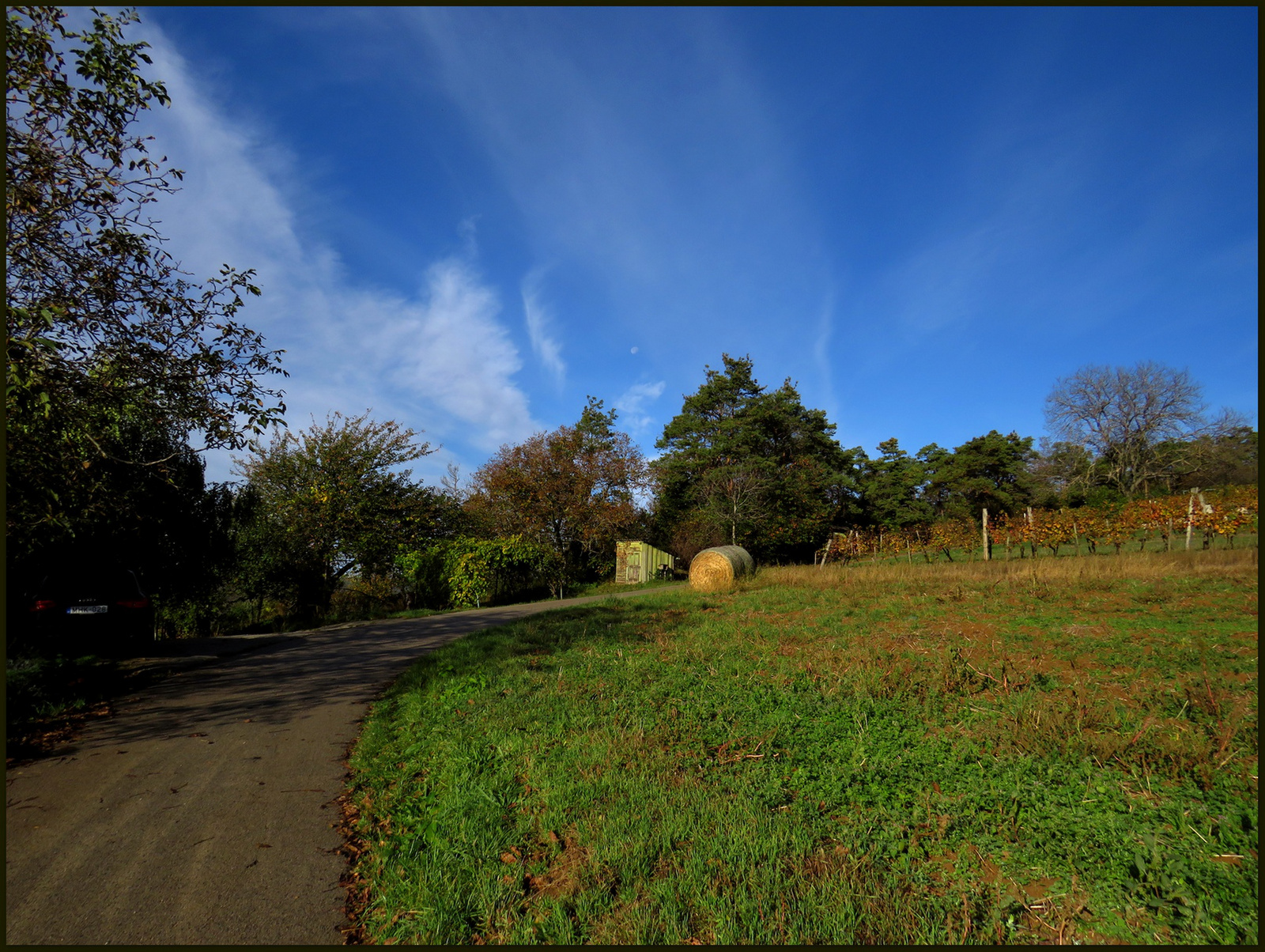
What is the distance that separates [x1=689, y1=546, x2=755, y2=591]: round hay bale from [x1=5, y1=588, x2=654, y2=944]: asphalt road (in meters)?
11.0

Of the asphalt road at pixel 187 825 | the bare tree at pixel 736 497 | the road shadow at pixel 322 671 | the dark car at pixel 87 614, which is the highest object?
the bare tree at pixel 736 497

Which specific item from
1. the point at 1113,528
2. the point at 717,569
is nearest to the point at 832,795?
the point at 717,569

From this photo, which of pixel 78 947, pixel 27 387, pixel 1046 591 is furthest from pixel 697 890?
pixel 1046 591

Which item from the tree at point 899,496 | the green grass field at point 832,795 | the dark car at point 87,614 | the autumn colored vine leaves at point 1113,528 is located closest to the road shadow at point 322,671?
the green grass field at point 832,795

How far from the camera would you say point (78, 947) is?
8.29 ft

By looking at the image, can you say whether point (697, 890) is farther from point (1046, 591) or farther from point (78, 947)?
point (1046, 591)

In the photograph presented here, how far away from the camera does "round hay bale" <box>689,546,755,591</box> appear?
16.1m

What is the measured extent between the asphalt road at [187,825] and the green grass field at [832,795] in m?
0.32

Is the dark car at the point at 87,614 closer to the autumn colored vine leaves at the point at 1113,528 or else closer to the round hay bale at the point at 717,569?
the round hay bale at the point at 717,569

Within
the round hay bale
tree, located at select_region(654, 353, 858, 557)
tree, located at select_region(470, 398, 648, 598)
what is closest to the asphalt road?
the round hay bale

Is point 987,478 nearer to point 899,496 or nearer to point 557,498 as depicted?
point 899,496

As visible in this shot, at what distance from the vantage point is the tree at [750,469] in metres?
27.9

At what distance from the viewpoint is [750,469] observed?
2912 centimetres

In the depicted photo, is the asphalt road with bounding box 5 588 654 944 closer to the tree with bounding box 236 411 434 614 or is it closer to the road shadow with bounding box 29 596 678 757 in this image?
the road shadow with bounding box 29 596 678 757
